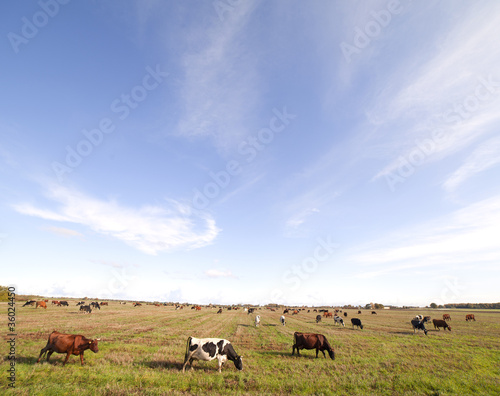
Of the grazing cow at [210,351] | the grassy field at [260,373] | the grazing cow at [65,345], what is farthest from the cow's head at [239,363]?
the grazing cow at [65,345]

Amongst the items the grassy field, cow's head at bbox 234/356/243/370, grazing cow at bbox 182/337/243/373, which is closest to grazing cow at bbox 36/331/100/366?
the grassy field

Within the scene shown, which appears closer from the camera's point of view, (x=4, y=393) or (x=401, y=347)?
(x=4, y=393)

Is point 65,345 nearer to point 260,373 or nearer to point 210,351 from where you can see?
point 210,351

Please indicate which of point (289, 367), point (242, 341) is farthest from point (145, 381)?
point (242, 341)

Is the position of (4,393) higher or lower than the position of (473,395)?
higher

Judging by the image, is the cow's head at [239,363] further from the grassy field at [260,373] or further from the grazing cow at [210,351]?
the grassy field at [260,373]

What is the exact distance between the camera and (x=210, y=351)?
1341cm

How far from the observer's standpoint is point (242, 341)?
72.6ft

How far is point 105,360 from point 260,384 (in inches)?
362

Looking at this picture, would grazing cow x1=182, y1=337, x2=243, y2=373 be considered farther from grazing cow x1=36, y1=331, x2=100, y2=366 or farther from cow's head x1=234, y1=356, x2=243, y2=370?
grazing cow x1=36, y1=331, x2=100, y2=366

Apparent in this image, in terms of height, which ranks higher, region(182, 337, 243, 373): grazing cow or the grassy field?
region(182, 337, 243, 373): grazing cow

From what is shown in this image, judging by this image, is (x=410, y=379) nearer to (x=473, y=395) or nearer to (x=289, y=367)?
(x=473, y=395)

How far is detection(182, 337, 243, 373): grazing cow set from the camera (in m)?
13.2

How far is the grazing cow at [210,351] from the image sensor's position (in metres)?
13.2
